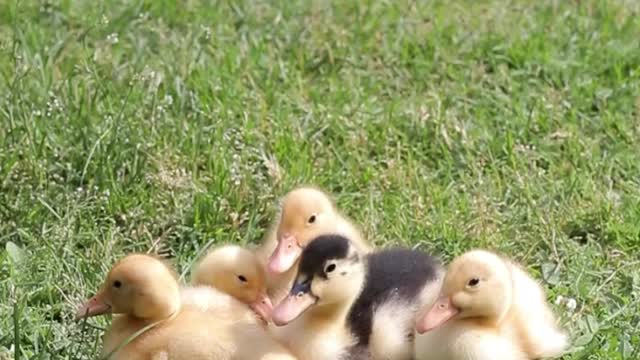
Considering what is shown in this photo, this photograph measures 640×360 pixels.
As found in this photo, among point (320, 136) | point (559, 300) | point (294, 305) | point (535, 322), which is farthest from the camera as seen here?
point (320, 136)

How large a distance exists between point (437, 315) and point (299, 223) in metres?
0.52

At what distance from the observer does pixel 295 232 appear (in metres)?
3.84

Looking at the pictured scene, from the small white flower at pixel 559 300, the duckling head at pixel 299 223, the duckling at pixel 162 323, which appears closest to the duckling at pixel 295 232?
the duckling head at pixel 299 223

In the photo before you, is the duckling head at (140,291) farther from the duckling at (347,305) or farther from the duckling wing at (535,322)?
the duckling wing at (535,322)

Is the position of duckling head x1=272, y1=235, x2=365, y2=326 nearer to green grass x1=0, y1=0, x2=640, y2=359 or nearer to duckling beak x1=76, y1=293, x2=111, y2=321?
duckling beak x1=76, y1=293, x2=111, y2=321

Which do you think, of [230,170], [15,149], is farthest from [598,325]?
[15,149]

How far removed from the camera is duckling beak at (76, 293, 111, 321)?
355 cm

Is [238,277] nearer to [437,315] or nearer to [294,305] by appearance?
[294,305]

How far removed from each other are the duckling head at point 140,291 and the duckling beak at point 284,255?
272 mm

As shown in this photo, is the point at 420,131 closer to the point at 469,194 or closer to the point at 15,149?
the point at 469,194

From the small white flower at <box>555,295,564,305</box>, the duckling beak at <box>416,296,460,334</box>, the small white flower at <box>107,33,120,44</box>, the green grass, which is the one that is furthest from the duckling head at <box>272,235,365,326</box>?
the small white flower at <box>107,33,120,44</box>

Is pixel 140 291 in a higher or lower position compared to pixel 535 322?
higher

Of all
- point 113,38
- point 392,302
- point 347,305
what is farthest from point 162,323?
point 113,38

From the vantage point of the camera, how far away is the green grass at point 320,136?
427 cm
